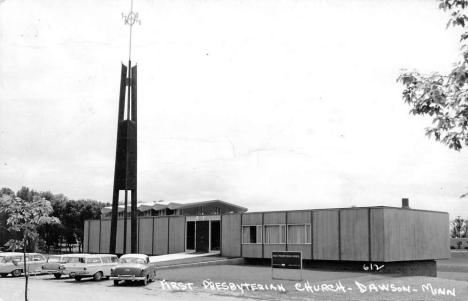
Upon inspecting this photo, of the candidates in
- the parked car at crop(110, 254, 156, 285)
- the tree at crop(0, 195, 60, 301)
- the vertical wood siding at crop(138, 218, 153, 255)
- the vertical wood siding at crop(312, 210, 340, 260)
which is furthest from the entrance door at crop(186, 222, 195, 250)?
the tree at crop(0, 195, 60, 301)

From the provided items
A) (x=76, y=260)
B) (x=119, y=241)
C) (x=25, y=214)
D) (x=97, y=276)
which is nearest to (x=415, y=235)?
(x=97, y=276)

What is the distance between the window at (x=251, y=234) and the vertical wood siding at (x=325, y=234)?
16.1 ft

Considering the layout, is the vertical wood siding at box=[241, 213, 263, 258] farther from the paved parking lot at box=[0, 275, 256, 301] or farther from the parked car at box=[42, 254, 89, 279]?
the parked car at box=[42, 254, 89, 279]

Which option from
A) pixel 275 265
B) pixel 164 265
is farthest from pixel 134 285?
pixel 164 265

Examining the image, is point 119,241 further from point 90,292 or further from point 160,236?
point 90,292

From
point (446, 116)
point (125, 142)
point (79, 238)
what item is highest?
point (125, 142)

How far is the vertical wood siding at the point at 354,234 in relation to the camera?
106ft

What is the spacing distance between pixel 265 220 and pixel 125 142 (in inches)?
523

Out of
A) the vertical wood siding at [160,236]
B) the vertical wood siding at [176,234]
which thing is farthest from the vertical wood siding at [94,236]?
the vertical wood siding at [176,234]

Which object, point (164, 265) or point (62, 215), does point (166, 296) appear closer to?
point (164, 265)

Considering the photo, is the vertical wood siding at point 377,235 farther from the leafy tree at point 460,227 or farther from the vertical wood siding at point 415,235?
the leafy tree at point 460,227

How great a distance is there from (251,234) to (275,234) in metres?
2.35

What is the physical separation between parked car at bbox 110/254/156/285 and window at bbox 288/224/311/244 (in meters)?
13.3

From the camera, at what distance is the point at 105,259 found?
27.9 meters
